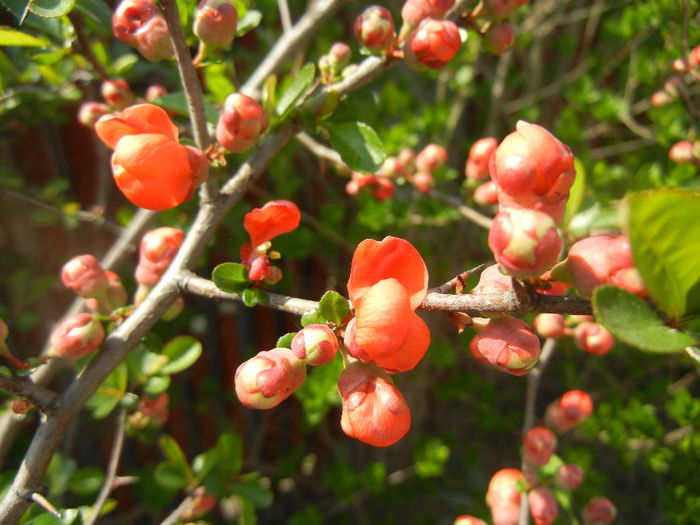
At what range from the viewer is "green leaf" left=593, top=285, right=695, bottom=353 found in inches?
14.8

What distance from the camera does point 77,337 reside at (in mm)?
694

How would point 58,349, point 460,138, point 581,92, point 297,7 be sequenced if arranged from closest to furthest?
point 58,349 → point 581,92 → point 297,7 → point 460,138

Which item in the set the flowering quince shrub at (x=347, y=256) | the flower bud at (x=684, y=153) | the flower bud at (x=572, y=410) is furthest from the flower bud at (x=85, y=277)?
the flower bud at (x=684, y=153)

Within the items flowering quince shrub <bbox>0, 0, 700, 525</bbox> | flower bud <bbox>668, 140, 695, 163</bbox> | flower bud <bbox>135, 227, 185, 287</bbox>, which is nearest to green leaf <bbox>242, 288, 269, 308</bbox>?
flowering quince shrub <bbox>0, 0, 700, 525</bbox>

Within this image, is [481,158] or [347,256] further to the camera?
[347,256]

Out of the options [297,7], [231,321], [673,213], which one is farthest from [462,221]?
[673,213]

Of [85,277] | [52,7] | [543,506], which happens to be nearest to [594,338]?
[543,506]

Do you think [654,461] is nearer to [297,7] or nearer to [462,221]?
[462,221]

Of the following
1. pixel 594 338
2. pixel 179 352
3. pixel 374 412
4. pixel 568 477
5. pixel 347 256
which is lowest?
pixel 347 256

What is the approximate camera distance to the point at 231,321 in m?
2.40

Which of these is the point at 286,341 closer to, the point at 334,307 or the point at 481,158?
the point at 334,307

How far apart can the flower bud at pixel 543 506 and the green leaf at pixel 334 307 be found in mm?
647

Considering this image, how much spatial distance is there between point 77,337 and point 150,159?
30cm

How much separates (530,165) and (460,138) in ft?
5.48
